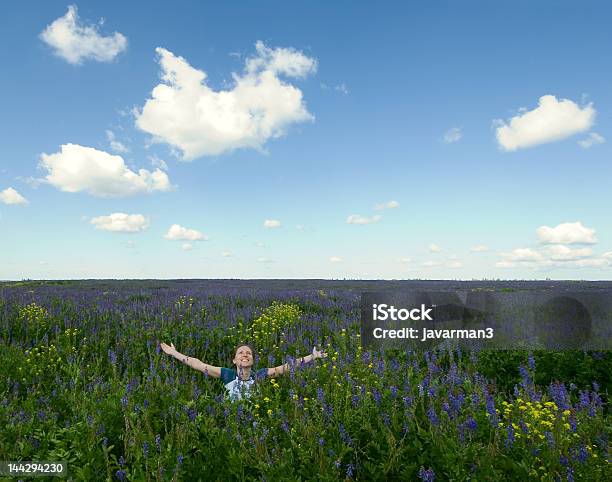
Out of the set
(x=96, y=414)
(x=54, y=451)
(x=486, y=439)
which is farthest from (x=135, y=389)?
(x=486, y=439)

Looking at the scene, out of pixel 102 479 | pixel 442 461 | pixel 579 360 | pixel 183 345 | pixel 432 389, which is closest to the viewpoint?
pixel 442 461

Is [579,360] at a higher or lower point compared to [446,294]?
lower

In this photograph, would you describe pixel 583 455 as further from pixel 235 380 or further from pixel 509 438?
pixel 235 380

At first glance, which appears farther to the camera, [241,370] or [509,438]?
[241,370]

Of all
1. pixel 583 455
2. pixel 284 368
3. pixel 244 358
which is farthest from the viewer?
pixel 244 358

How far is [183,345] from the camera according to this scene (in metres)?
6.79

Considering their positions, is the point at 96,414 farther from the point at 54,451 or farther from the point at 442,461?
the point at 442,461

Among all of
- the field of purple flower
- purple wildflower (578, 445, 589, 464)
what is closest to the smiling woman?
the field of purple flower

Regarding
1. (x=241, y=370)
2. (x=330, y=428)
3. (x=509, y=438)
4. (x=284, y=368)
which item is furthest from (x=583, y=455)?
(x=241, y=370)

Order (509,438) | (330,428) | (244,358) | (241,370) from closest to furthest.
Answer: (509,438)
(330,428)
(244,358)
(241,370)

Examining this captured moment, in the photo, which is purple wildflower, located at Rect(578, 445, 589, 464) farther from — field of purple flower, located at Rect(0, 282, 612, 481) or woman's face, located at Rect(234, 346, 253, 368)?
woman's face, located at Rect(234, 346, 253, 368)

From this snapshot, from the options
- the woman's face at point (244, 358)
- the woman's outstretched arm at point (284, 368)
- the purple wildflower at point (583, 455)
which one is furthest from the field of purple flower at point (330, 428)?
the woman's face at point (244, 358)

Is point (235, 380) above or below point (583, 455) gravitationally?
below

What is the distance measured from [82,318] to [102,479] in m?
6.12
